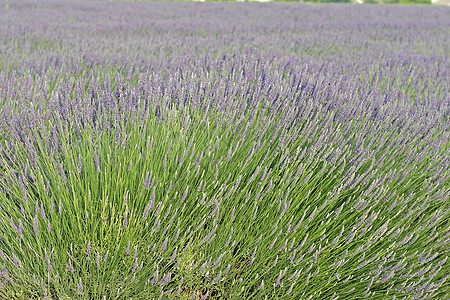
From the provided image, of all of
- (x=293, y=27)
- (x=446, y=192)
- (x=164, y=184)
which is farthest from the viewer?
(x=293, y=27)

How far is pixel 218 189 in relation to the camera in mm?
1526

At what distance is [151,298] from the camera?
1.33 metres

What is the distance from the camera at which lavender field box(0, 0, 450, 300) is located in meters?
1.34

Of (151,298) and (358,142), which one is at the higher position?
(358,142)

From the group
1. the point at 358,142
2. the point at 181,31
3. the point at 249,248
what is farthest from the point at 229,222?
the point at 181,31

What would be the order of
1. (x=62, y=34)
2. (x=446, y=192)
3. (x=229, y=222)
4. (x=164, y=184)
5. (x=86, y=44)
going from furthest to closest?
(x=62, y=34) < (x=86, y=44) < (x=446, y=192) < (x=164, y=184) < (x=229, y=222)

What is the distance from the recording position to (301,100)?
211 centimetres

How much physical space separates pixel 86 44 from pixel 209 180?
10.5 ft

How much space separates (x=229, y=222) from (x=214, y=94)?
89cm

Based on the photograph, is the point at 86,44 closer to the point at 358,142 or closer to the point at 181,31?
the point at 181,31

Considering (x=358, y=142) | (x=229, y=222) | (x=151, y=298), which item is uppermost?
(x=358, y=142)

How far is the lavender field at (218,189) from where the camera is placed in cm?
134

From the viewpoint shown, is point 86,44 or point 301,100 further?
point 86,44

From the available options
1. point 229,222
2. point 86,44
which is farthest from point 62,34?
point 229,222
